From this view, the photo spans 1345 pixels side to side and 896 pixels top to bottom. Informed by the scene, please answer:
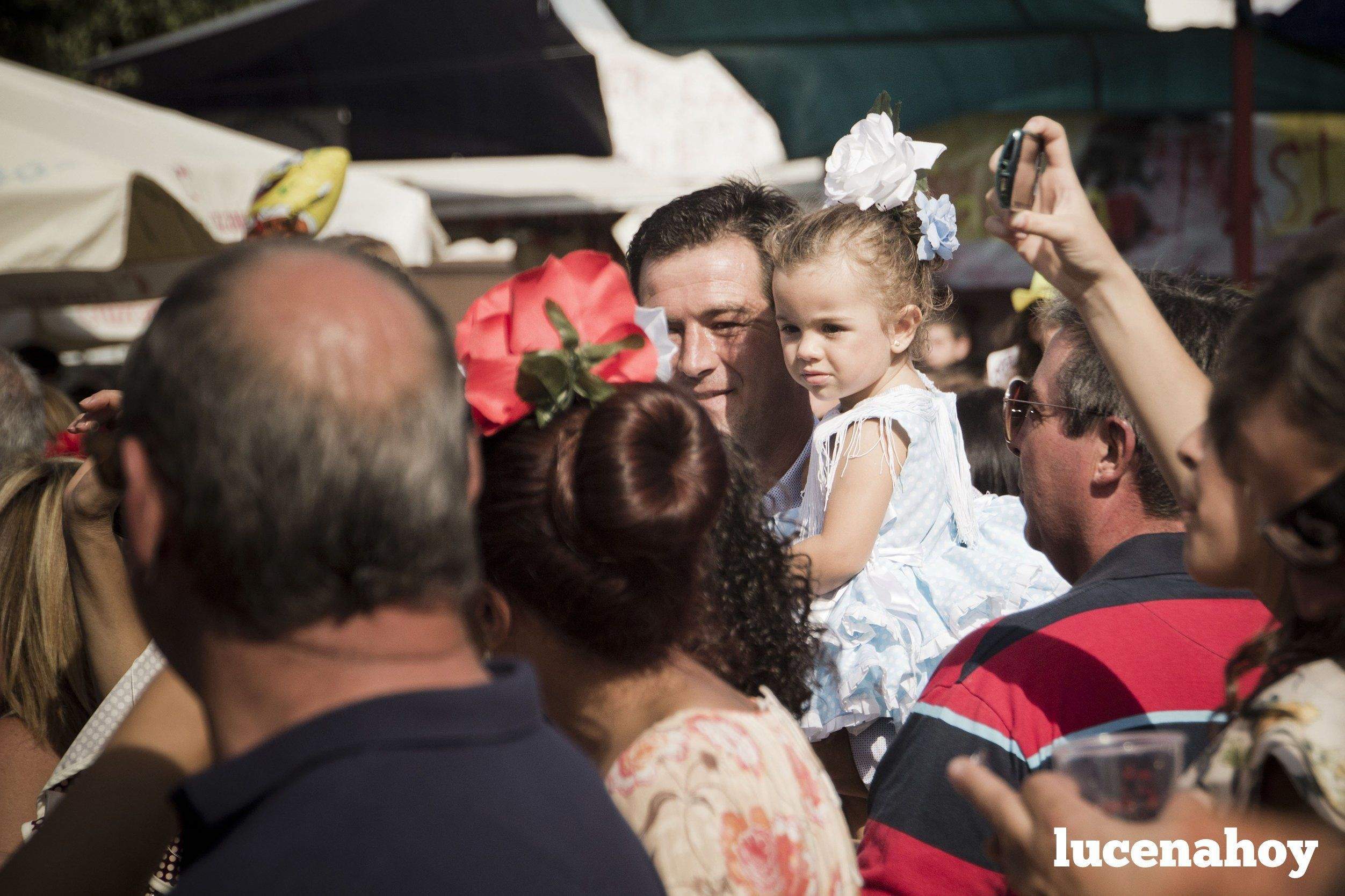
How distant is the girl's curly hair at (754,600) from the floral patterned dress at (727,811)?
0.30 meters

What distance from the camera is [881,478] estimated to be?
2.91 metres

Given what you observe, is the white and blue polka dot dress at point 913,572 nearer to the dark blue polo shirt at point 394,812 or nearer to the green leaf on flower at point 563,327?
the green leaf on flower at point 563,327

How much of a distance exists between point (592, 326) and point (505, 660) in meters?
0.61

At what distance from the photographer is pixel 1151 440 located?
5.77ft

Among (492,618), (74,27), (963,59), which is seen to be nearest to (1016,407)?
(492,618)

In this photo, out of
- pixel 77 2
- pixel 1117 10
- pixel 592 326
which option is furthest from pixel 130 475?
pixel 77 2

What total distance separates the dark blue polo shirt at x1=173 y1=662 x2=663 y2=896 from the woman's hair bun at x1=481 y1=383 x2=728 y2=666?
44 centimetres

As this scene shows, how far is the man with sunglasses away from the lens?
1.96 m

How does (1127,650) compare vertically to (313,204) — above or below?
below

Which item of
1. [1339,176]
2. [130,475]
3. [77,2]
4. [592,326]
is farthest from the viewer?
[77,2]

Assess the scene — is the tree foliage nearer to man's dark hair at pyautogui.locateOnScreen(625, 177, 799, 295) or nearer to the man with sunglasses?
man's dark hair at pyautogui.locateOnScreen(625, 177, 799, 295)

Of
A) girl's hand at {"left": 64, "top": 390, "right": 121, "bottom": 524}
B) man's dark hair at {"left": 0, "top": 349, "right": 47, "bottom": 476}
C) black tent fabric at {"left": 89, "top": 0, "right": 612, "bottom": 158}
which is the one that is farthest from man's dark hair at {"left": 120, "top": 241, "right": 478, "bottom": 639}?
black tent fabric at {"left": 89, "top": 0, "right": 612, "bottom": 158}

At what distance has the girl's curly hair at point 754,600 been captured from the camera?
186 cm

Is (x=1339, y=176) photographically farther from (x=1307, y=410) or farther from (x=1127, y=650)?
(x=1307, y=410)
